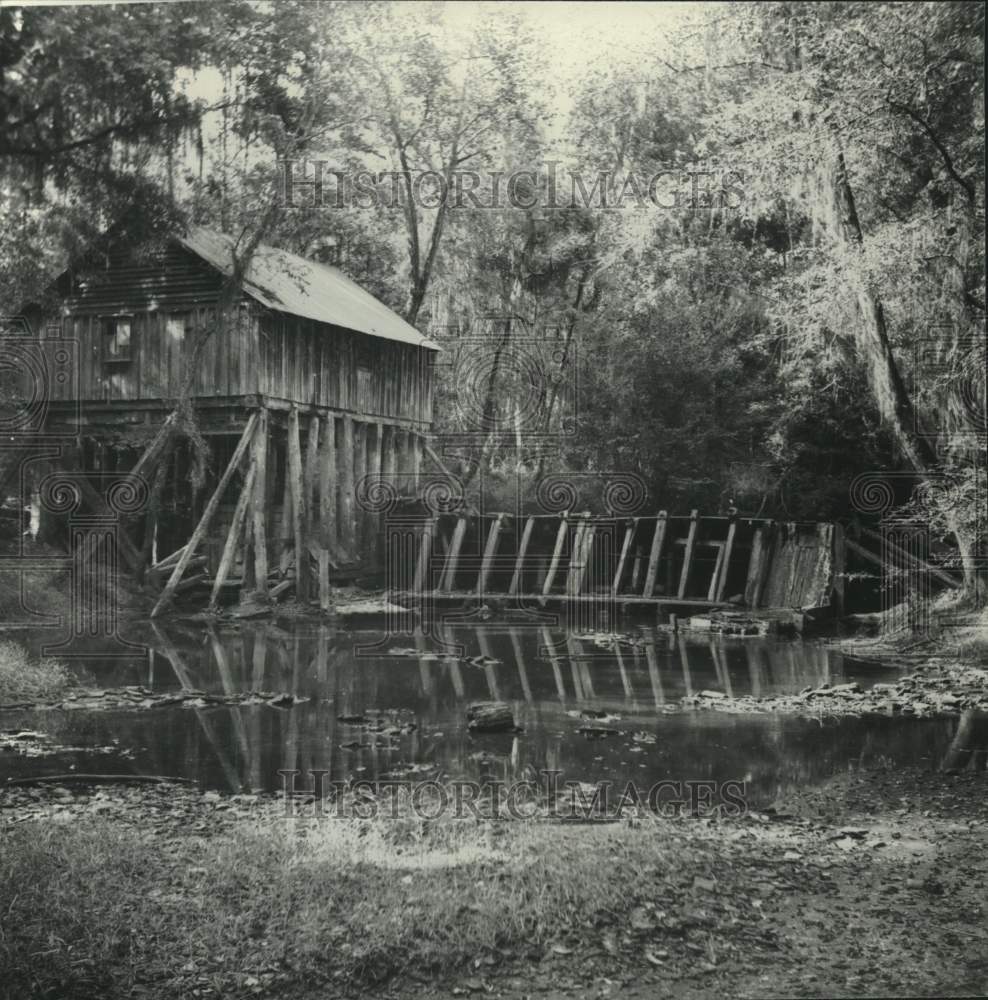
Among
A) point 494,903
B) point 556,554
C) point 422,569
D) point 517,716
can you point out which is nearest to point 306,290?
point 422,569

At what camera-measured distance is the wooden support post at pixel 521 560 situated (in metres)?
4.08

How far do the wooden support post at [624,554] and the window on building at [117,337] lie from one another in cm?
237

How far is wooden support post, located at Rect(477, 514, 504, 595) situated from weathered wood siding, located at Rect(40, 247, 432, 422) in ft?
2.03

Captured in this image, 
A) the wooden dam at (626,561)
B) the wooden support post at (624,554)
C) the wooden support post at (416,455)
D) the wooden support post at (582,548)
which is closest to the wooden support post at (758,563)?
the wooden dam at (626,561)

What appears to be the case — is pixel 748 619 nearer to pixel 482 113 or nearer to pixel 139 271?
pixel 482 113

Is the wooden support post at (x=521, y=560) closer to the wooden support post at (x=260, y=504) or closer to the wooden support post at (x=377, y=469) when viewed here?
the wooden support post at (x=377, y=469)

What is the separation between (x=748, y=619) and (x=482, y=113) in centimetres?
250

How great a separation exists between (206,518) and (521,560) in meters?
1.95

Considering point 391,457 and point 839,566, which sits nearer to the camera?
point 839,566

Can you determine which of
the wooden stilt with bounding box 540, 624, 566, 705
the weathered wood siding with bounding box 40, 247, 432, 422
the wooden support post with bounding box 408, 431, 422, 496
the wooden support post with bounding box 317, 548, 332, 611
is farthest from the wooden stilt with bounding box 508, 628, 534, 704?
the weathered wood siding with bounding box 40, 247, 432, 422

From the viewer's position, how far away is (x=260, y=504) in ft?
17.5

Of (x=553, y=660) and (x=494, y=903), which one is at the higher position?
(x=553, y=660)

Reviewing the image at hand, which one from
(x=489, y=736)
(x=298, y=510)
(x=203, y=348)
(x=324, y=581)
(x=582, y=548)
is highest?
(x=203, y=348)

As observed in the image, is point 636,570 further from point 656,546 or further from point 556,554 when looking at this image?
point 556,554
